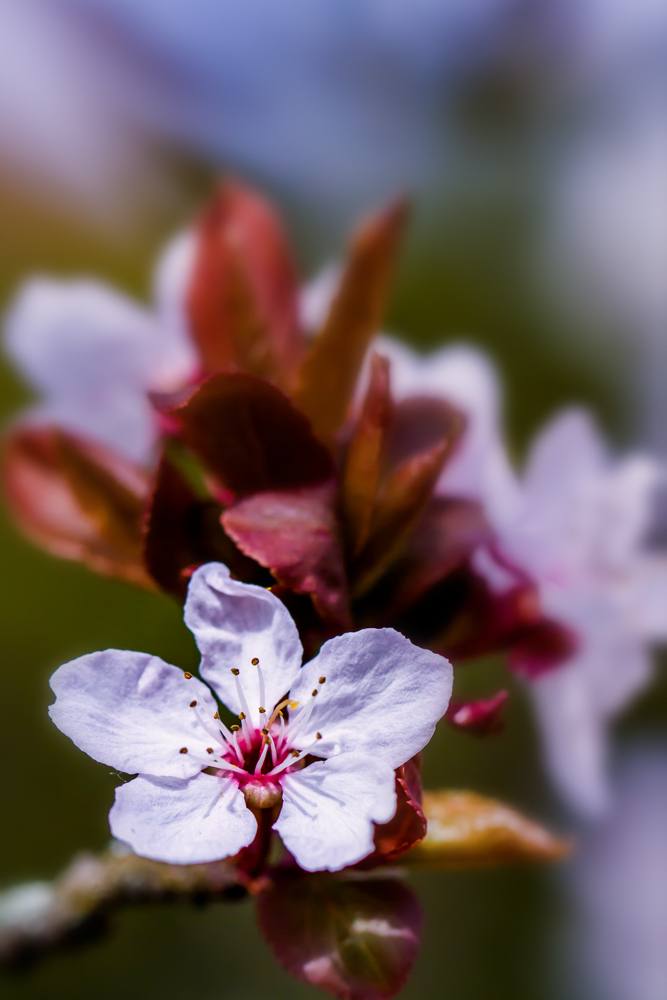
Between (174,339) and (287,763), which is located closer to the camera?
(287,763)

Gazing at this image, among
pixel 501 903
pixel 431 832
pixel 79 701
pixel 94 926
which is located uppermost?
pixel 79 701

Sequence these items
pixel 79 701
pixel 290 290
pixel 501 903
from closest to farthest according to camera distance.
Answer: pixel 79 701, pixel 290 290, pixel 501 903

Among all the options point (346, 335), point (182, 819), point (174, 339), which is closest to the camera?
point (182, 819)

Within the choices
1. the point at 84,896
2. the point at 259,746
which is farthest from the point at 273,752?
the point at 84,896

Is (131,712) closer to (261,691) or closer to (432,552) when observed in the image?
(261,691)

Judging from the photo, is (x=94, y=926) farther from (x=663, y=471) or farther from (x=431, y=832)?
(x=663, y=471)

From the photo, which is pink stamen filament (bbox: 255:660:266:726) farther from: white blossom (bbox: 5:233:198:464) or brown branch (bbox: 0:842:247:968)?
white blossom (bbox: 5:233:198:464)

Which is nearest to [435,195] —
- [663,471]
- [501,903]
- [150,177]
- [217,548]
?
[150,177]
